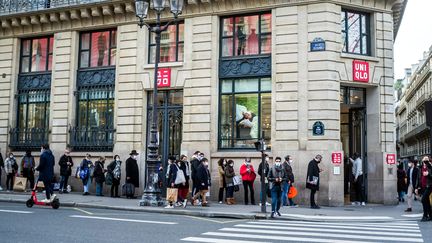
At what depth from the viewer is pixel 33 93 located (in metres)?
25.4

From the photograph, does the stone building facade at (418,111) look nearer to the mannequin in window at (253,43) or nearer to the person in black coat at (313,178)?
the mannequin in window at (253,43)

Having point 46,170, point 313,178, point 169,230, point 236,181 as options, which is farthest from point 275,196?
point 46,170

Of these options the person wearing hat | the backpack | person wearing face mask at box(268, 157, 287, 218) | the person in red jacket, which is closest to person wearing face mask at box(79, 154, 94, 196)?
the backpack

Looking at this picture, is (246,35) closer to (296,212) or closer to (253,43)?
(253,43)

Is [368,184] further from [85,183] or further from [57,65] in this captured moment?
[57,65]

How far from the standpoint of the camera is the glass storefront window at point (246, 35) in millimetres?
21047

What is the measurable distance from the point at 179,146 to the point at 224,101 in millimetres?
2874

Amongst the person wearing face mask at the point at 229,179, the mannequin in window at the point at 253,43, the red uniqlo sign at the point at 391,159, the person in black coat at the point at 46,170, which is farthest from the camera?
the mannequin in window at the point at 253,43

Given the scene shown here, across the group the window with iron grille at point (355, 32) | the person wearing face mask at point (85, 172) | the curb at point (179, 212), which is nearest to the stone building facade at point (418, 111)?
the window with iron grille at point (355, 32)

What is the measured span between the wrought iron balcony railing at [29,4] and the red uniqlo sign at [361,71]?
12.8 metres

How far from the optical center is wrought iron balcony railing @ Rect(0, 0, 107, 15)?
80.0 feet

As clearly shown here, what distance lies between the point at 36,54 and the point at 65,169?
7369mm

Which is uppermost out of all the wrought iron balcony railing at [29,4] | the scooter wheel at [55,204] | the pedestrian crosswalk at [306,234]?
the wrought iron balcony railing at [29,4]

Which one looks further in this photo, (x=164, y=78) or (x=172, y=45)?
(x=172, y=45)
